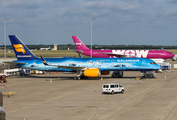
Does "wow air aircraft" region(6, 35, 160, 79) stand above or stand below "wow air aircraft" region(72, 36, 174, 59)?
below

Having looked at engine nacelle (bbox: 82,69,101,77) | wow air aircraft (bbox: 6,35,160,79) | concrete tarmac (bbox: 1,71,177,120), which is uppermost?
wow air aircraft (bbox: 6,35,160,79)

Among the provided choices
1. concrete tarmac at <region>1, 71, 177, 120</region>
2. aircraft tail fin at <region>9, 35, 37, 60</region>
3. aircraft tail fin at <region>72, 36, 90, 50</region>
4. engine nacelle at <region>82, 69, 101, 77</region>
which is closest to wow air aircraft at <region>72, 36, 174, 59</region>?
aircraft tail fin at <region>72, 36, 90, 50</region>

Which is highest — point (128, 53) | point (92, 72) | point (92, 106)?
point (128, 53)

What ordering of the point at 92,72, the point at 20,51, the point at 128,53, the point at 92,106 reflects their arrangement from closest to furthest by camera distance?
1. the point at 92,106
2. the point at 92,72
3. the point at 20,51
4. the point at 128,53

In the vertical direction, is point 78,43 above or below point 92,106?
above

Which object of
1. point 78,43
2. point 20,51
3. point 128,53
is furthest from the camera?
point 78,43

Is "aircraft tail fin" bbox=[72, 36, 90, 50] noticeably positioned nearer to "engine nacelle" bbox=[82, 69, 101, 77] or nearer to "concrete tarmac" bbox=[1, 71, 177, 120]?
"engine nacelle" bbox=[82, 69, 101, 77]

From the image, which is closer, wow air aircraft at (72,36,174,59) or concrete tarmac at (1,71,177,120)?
concrete tarmac at (1,71,177,120)

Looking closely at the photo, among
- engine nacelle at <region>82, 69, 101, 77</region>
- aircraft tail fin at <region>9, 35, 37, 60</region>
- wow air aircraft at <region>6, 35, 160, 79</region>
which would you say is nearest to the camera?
engine nacelle at <region>82, 69, 101, 77</region>

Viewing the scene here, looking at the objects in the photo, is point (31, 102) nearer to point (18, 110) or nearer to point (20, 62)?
point (18, 110)

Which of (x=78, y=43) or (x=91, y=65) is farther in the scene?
(x=78, y=43)

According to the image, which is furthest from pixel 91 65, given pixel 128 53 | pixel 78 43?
pixel 78 43

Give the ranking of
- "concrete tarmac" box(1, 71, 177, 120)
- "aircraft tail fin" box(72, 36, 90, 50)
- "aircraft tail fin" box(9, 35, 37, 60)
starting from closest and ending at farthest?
"concrete tarmac" box(1, 71, 177, 120) → "aircraft tail fin" box(9, 35, 37, 60) → "aircraft tail fin" box(72, 36, 90, 50)

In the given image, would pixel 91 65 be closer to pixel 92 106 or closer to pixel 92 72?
pixel 92 72
